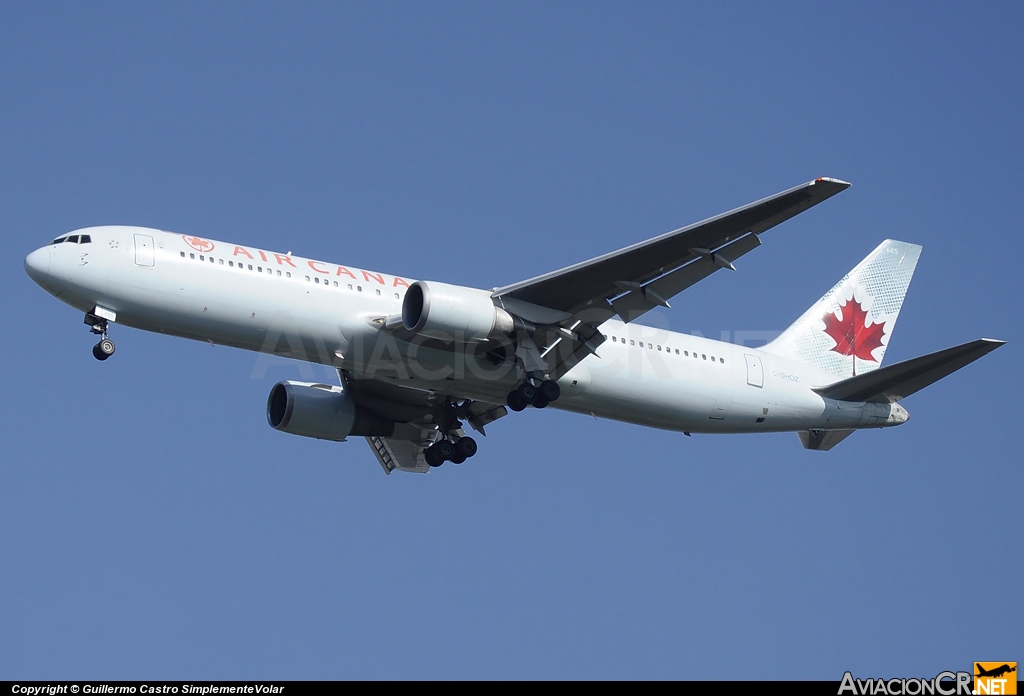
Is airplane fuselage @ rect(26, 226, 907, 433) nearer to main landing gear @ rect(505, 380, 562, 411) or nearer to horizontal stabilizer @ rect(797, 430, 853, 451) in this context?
main landing gear @ rect(505, 380, 562, 411)

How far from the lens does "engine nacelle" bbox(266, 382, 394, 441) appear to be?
35875 millimetres

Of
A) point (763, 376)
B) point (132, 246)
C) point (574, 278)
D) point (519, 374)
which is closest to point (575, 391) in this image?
point (519, 374)

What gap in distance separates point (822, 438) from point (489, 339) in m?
11.8

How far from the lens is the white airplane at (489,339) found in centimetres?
2883

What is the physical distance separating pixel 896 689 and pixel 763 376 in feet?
40.1

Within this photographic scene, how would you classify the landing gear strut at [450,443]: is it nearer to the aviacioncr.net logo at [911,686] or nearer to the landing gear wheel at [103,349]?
the landing gear wheel at [103,349]

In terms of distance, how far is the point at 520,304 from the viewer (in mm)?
A: 30750

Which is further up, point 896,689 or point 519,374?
point 519,374

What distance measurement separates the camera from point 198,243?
29609mm

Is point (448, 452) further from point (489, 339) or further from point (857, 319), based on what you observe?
point (857, 319)

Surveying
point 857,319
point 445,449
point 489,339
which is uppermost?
point 857,319

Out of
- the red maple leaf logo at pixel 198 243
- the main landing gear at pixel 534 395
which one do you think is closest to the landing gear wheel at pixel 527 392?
the main landing gear at pixel 534 395

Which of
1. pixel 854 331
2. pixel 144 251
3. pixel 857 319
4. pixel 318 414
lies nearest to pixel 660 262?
pixel 854 331

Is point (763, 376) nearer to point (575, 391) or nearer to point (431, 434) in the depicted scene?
point (575, 391)
